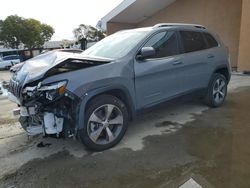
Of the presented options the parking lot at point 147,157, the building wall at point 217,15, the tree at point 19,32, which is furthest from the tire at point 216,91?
the tree at point 19,32

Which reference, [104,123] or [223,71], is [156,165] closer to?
[104,123]

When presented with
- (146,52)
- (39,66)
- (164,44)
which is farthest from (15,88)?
(164,44)

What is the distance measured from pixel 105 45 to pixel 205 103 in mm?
2693

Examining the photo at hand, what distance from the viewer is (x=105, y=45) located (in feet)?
15.6

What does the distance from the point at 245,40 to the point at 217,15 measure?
130 inches

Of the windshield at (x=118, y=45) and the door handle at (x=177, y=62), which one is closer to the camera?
the windshield at (x=118, y=45)

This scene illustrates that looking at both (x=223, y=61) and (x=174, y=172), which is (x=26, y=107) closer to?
(x=174, y=172)

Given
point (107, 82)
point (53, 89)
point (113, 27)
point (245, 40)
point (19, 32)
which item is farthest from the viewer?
point (19, 32)

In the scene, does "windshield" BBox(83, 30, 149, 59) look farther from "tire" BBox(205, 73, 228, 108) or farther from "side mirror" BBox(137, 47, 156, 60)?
"tire" BBox(205, 73, 228, 108)

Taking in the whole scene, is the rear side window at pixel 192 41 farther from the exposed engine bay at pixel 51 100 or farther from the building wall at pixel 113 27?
the building wall at pixel 113 27

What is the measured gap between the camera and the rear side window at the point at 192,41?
16.1ft

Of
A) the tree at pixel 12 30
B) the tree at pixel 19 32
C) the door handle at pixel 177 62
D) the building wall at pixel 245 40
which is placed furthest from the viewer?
the tree at pixel 19 32

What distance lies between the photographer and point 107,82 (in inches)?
143

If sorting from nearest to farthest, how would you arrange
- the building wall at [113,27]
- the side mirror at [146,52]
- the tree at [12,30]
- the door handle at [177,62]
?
1. the side mirror at [146,52]
2. the door handle at [177,62]
3. the building wall at [113,27]
4. the tree at [12,30]
